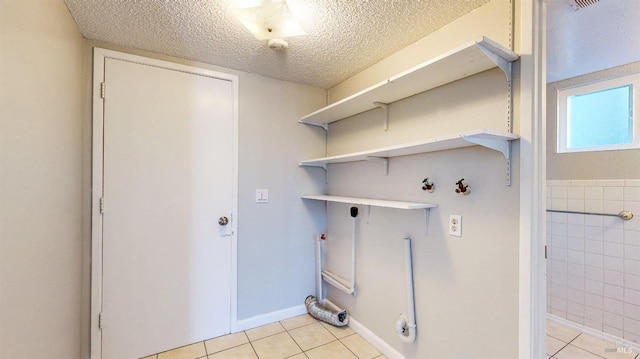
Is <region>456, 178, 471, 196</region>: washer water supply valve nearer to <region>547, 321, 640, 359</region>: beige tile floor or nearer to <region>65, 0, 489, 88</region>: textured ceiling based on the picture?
<region>65, 0, 489, 88</region>: textured ceiling

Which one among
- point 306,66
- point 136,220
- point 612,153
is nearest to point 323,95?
point 306,66

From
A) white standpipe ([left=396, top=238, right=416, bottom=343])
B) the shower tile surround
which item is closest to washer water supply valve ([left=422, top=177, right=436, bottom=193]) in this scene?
white standpipe ([left=396, top=238, right=416, bottom=343])

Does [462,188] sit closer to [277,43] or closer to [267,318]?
[277,43]

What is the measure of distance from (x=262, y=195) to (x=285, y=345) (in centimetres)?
121

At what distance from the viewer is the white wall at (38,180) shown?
0.94m

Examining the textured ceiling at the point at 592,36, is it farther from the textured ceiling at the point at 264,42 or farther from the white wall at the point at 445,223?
the textured ceiling at the point at 264,42

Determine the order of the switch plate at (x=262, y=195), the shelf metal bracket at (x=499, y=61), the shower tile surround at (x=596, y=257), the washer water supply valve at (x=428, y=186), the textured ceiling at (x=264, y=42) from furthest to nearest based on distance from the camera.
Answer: the switch plate at (x=262, y=195)
the shower tile surround at (x=596, y=257)
the washer water supply valve at (x=428, y=186)
the textured ceiling at (x=264, y=42)
the shelf metal bracket at (x=499, y=61)

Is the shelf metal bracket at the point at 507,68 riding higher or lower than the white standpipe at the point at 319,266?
higher

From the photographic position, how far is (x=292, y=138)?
2576mm

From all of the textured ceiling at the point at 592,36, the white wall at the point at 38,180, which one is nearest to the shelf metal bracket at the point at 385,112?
the textured ceiling at the point at 592,36

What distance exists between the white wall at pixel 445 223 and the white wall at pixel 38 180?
1884 mm

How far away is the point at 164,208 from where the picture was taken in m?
2.04

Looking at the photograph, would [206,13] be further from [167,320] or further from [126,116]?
[167,320]

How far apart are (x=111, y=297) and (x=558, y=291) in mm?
3687
